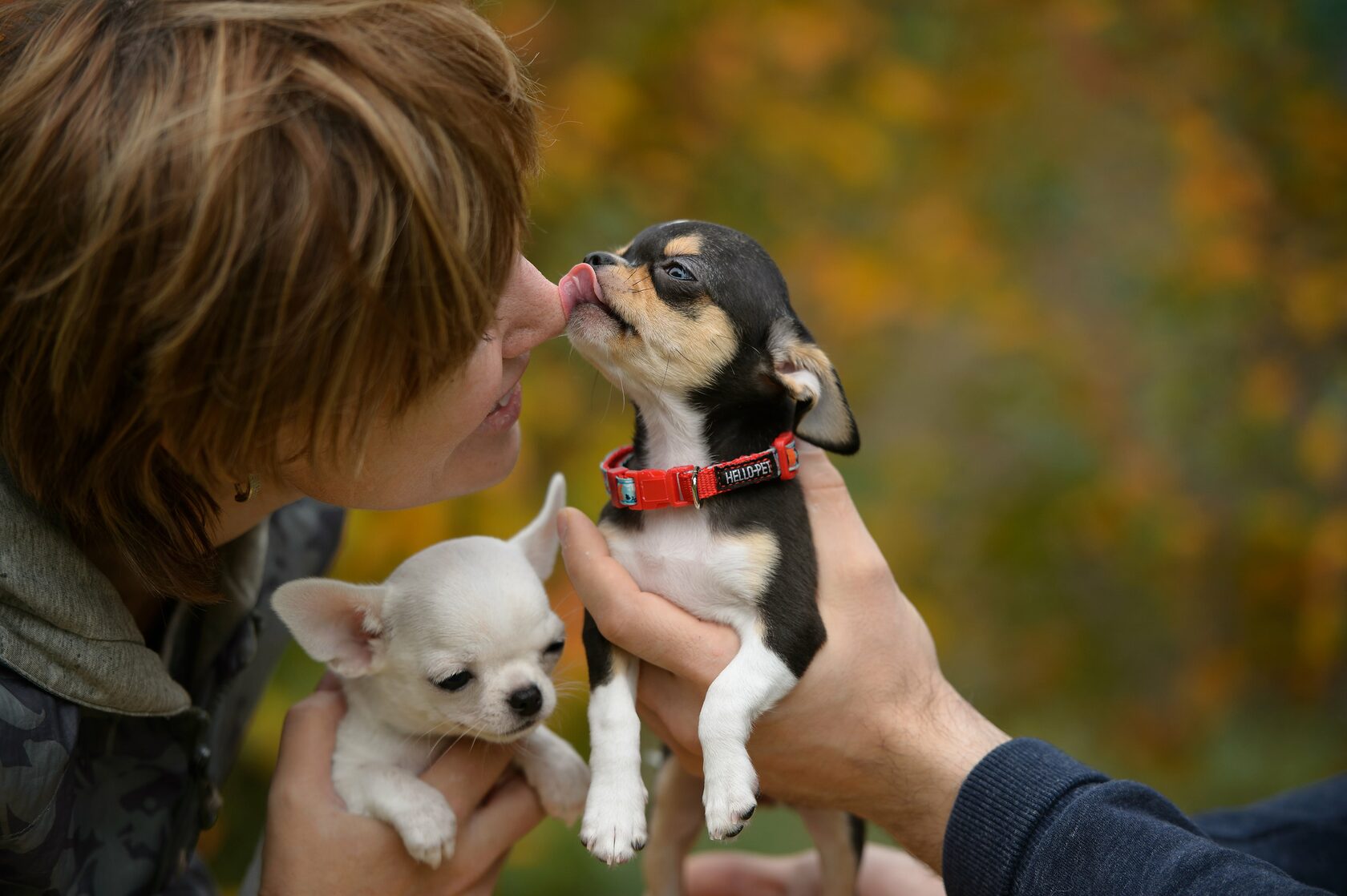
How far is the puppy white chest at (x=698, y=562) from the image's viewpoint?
2180 millimetres

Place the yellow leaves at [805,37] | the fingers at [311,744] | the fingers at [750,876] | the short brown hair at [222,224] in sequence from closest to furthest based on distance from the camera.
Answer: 1. the short brown hair at [222,224]
2. the fingers at [311,744]
3. the fingers at [750,876]
4. the yellow leaves at [805,37]

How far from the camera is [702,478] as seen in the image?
221 centimetres

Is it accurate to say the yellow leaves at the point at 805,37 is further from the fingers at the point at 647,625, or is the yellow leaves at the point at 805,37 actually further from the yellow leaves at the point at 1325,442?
the fingers at the point at 647,625

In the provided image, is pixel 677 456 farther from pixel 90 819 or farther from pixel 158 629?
pixel 90 819

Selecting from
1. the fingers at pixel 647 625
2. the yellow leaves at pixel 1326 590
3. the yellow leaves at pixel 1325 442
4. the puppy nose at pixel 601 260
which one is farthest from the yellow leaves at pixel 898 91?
the fingers at pixel 647 625

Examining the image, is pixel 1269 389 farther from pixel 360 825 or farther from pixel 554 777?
pixel 360 825

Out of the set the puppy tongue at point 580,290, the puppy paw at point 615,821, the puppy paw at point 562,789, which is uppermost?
the puppy tongue at point 580,290

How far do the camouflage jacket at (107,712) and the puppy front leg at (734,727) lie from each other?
1.03m

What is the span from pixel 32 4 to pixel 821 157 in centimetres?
360

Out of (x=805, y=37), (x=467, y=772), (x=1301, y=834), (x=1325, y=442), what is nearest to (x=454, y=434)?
(x=467, y=772)

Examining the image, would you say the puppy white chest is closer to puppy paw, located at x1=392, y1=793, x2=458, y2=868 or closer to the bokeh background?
puppy paw, located at x1=392, y1=793, x2=458, y2=868

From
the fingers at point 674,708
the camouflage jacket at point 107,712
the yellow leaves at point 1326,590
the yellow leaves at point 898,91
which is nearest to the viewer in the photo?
the camouflage jacket at point 107,712

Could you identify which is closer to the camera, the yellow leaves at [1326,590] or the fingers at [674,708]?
the fingers at [674,708]

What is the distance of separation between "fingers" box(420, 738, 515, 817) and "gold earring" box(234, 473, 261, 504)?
755 millimetres
